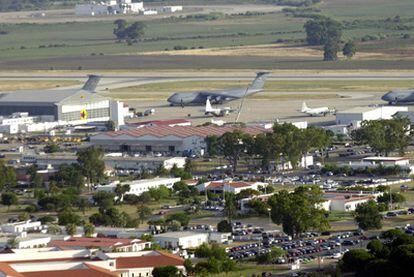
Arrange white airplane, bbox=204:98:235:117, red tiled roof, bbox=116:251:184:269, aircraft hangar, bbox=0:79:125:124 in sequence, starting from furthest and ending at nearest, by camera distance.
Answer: white airplane, bbox=204:98:235:117 < aircraft hangar, bbox=0:79:125:124 < red tiled roof, bbox=116:251:184:269

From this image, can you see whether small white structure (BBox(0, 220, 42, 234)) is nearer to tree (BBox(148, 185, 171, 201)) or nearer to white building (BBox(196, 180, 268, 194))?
tree (BBox(148, 185, 171, 201))

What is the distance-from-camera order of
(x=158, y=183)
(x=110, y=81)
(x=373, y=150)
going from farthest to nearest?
(x=110, y=81)
(x=373, y=150)
(x=158, y=183)

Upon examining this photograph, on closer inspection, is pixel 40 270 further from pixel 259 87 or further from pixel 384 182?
pixel 259 87

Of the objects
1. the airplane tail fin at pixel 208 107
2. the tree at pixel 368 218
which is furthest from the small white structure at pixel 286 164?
the airplane tail fin at pixel 208 107

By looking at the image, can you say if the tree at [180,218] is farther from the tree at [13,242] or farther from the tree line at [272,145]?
the tree line at [272,145]

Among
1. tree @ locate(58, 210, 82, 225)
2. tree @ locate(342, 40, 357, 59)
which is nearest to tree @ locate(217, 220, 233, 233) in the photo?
tree @ locate(58, 210, 82, 225)

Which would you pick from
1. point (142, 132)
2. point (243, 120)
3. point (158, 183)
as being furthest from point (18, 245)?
point (243, 120)
